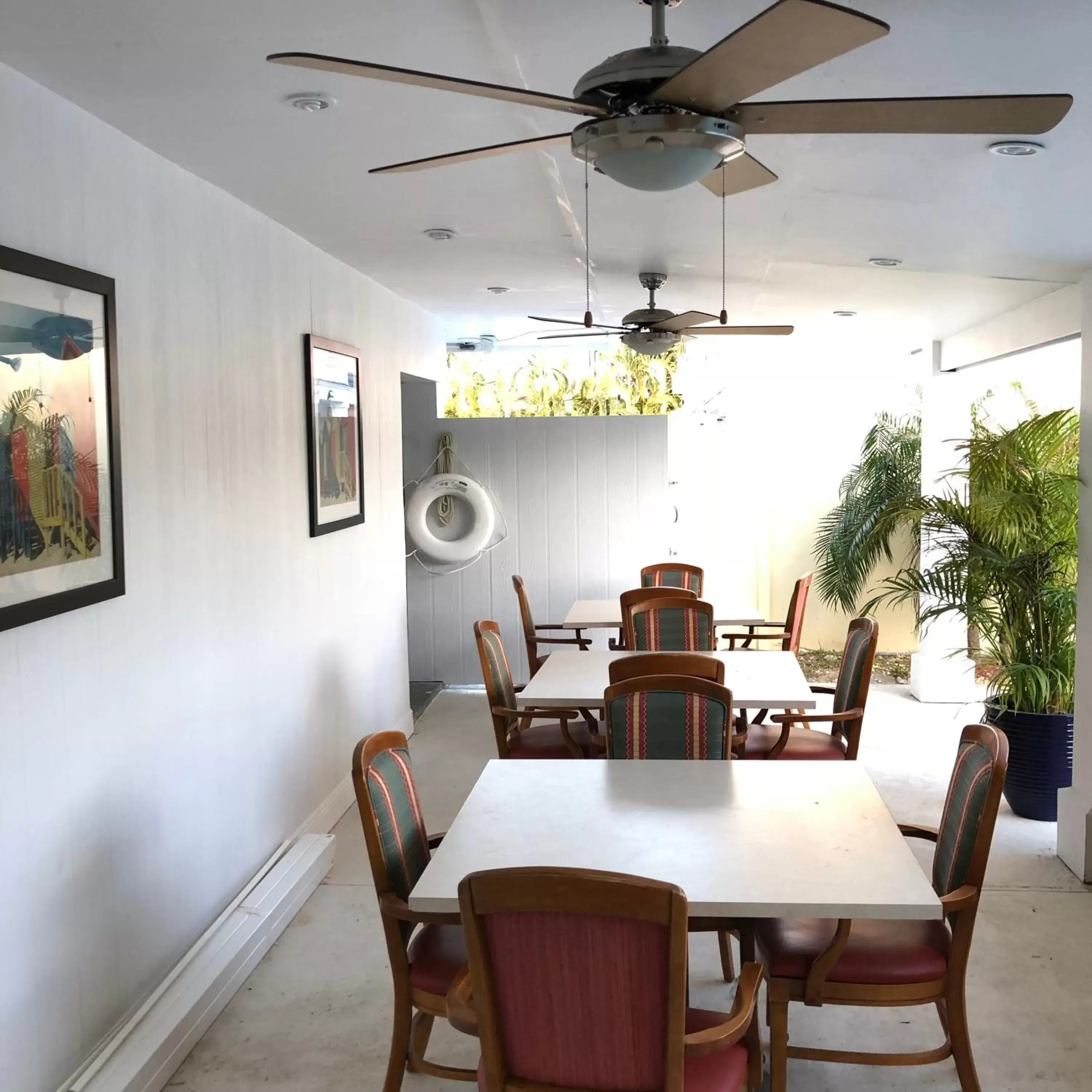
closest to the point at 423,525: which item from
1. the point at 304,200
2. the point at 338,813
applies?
the point at 338,813

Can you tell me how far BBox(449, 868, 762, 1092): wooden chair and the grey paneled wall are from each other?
497 cm

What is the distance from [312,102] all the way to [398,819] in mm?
1683

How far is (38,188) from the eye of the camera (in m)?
2.48

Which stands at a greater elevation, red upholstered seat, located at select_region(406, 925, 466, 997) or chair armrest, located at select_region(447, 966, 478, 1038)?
A: chair armrest, located at select_region(447, 966, 478, 1038)

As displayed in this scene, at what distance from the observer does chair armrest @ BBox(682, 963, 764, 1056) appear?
72.1 inches

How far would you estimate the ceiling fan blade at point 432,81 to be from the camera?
60.3 inches

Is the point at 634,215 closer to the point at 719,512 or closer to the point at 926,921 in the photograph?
the point at 926,921

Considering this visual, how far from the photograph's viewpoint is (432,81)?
1.62 metres

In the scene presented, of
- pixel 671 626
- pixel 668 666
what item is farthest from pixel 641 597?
pixel 668 666

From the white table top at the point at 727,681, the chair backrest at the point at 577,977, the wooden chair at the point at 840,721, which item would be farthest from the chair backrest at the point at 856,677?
the chair backrest at the point at 577,977

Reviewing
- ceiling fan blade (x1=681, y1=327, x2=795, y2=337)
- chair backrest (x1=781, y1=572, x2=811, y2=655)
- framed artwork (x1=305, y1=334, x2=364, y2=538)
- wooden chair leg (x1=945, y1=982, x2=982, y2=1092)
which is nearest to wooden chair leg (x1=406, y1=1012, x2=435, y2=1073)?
wooden chair leg (x1=945, y1=982, x2=982, y2=1092)

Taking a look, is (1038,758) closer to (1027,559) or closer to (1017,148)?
(1027,559)

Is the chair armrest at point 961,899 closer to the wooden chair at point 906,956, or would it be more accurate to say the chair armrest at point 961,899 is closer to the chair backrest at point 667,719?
the wooden chair at point 906,956

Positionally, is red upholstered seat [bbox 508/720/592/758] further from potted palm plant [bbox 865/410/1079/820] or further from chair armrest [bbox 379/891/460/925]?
potted palm plant [bbox 865/410/1079/820]
